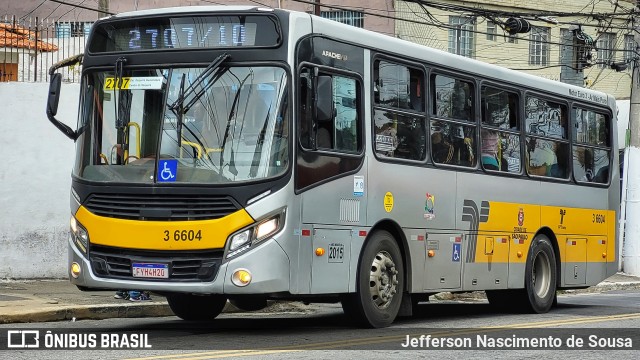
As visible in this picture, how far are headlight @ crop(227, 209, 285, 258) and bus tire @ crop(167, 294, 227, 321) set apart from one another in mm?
2509

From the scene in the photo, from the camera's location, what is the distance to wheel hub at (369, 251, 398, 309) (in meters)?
12.7

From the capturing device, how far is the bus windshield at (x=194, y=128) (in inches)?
441

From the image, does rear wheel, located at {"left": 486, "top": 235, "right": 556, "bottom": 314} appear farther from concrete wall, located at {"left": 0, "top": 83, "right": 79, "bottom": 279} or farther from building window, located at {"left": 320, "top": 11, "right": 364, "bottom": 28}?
building window, located at {"left": 320, "top": 11, "right": 364, "bottom": 28}

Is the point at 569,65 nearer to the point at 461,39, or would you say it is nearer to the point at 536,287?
the point at 461,39

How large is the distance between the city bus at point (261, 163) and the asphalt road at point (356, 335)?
419 mm

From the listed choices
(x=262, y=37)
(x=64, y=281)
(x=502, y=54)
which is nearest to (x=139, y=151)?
(x=262, y=37)

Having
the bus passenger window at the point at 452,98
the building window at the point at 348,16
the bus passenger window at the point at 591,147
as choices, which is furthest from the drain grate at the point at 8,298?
the building window at the point at 348,16

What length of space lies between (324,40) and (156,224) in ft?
8.46

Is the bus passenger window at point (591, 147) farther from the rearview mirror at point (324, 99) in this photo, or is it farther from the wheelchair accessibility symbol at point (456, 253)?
the rearview mirror at point (324, 99)

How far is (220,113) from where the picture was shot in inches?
446

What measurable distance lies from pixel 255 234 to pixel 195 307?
2.85 meters

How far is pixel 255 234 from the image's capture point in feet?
36.4

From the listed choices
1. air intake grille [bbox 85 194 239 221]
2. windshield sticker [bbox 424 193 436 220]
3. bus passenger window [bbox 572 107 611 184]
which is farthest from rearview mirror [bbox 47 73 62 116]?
bus passenger window [bbox 572 107 611 184]

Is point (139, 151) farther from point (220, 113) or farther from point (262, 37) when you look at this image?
point (262, 37)
